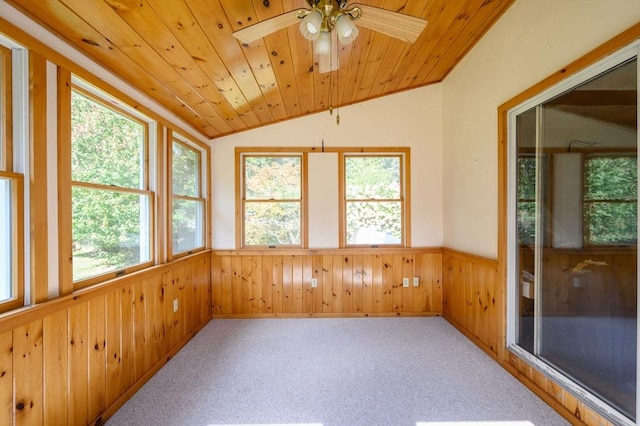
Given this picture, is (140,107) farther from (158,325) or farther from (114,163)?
(158,325)

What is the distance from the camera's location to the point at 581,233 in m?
1.71

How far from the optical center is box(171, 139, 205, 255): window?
2699 mm

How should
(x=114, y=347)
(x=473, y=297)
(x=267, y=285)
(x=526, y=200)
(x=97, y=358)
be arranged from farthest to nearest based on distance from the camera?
(x=267, y=285)
(x=473, y=297)
(x=526, y=200)
(x=114, y=347)
(x=97, y=358)

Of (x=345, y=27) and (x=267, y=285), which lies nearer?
(x=345, y=27)

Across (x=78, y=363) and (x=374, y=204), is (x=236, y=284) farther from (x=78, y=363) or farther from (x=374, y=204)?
(x=374, y=204)

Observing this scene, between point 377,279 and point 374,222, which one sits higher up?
point 374,222

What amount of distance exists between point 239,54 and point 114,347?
7.31 feet

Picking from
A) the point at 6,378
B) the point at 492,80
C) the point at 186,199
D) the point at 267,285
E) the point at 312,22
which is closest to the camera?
the point at 6,378

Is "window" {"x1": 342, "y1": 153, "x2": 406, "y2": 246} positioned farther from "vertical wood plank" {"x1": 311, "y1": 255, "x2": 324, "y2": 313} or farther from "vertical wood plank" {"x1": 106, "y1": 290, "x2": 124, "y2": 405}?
"vertical wood plank" {"x1": 106, "y1": 290, "x2": 124, "y2": 405}

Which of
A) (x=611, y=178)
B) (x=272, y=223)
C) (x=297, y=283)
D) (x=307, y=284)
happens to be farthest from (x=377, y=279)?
(x=611, y=178)

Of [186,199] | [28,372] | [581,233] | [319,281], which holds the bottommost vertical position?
[319,281]

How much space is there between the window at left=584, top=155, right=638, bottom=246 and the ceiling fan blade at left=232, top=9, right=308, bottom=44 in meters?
1.90

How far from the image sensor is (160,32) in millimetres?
1550

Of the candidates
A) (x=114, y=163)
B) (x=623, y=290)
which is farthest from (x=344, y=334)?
(x=114, y=163)
